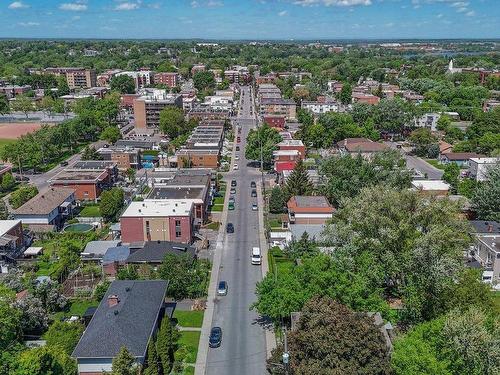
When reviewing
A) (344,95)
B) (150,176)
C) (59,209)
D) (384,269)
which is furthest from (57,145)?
(344,95)

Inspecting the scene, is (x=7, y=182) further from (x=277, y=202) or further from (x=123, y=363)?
(x=123, y=363)

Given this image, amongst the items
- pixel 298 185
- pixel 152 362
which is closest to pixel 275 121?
pixel 298 185

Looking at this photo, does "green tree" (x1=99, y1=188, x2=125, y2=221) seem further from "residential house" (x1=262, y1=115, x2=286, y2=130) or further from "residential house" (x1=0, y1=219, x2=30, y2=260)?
"residential house" (x1=262, y1=115, x2=286, y2=130)

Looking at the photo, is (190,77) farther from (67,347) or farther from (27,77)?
(67,347)

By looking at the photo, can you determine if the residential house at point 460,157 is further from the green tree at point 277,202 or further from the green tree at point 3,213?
the green tree at point 3,213

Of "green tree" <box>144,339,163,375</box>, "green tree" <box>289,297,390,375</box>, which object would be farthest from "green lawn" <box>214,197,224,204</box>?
"green tree" <box>289,297,390,375</box>
